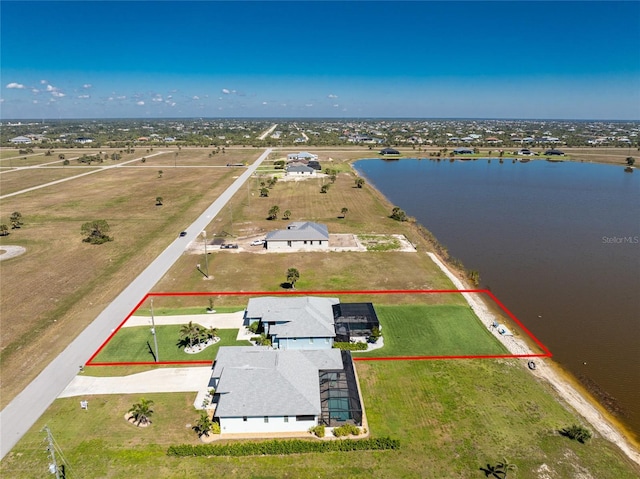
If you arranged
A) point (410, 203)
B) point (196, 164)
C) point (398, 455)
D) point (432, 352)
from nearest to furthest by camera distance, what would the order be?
1. point (398, 455)
2. point (432, 352)
3. point (410, 203)
4. point (196, 164)

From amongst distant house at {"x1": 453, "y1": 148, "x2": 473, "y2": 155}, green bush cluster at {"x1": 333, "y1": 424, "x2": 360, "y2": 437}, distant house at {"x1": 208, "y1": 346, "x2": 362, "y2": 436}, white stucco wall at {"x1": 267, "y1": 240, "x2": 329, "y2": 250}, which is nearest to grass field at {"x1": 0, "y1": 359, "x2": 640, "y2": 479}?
green bush cluster at {"x1": 333, "y1": 424, "x2": 360, "y2": 437}

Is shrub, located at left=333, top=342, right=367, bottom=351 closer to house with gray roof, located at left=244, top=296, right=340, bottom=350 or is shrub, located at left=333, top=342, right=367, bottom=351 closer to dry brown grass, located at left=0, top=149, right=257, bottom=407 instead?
house with gray roof, located at left=244, top=296, right=340, bottom=350

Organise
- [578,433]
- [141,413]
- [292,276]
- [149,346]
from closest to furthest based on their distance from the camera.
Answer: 1. [578,433]
2. [141,413]
3. [149,346]
4. [292,276]

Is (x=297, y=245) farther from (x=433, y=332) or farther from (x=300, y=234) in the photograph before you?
(x=433, y=332)

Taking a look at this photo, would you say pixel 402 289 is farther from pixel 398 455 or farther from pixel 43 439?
pixel 43 439

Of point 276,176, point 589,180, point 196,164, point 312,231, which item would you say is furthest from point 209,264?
point 589,180

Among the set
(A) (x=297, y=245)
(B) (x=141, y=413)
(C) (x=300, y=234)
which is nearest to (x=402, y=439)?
(B) (x=141, y=413)
